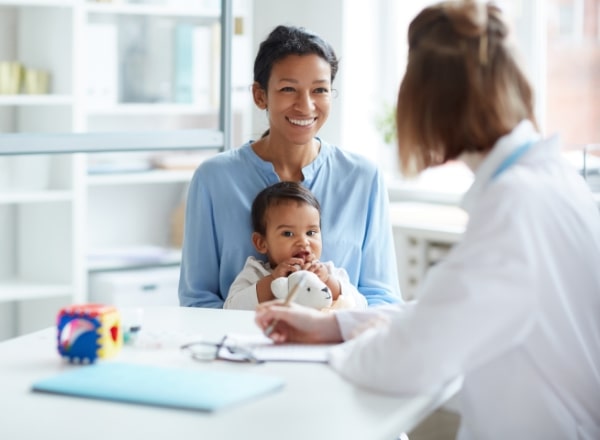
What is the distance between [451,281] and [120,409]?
0.48 metres

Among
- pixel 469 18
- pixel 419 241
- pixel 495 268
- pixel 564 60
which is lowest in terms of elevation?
pixel 419 241

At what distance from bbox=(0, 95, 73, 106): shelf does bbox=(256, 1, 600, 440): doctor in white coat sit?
2.44 m

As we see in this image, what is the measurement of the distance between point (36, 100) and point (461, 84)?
8.34 ft

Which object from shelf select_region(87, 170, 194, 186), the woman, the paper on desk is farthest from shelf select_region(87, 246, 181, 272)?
the paper on desk

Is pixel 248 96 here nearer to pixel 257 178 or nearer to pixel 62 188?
pixel 62 188

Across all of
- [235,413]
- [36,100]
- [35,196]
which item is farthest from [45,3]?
[235,413]

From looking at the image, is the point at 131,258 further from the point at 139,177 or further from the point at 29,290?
the point at 29,290

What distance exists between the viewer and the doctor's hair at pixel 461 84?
1384 millimetres

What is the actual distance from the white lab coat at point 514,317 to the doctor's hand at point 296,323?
0.60 ft

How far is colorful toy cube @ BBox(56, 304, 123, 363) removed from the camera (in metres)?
1.54

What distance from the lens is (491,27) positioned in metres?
1.40

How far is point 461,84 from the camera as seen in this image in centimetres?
138

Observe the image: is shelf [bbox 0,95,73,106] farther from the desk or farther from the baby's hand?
the desk

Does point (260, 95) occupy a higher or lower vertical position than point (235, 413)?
higher
